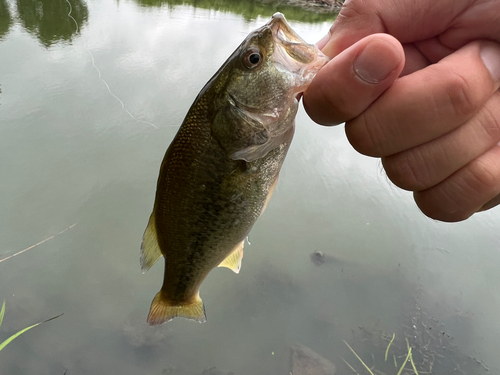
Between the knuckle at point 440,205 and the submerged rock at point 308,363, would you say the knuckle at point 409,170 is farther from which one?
the submerged rock at point 308,363

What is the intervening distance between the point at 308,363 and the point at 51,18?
819cm

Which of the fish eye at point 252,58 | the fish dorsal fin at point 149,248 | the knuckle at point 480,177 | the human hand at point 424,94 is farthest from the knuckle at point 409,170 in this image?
the fish dorsal fin at point 149,248

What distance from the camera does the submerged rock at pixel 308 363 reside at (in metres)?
2.43

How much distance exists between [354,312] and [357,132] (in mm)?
2307

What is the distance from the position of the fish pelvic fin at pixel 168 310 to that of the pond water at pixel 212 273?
1.19m

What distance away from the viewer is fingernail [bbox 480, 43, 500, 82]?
36.6 inches

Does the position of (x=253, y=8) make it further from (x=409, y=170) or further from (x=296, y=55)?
(x=409, y=170)

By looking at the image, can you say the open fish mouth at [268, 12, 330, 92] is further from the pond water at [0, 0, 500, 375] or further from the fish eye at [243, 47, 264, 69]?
the pond water at [0, 0, 500, 375]

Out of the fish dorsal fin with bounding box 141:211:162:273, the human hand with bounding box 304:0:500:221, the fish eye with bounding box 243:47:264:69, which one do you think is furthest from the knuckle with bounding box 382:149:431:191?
the fish dorsal fin with bounding box 141:211:162:273

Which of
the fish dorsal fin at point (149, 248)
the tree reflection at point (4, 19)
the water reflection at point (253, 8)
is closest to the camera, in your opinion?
the fish dorsal fin at point (149, 248)

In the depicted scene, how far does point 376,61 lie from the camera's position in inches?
33.2

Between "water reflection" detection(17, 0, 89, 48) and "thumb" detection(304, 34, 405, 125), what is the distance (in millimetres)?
6277

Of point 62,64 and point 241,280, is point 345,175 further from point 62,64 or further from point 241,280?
point 62,64

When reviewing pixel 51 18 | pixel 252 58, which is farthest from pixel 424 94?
pixel 51 18
